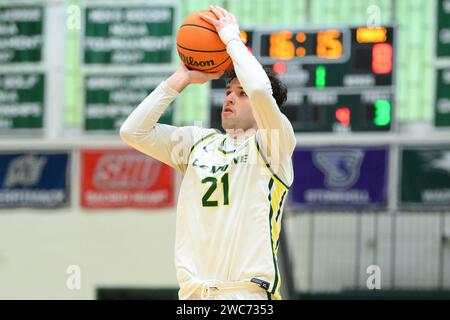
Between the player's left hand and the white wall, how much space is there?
8231mm

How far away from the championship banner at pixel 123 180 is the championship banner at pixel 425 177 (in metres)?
2.76

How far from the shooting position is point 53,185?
43.8 ft

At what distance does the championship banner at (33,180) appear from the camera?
1334 centimetres

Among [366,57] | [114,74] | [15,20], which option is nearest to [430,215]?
[366,57]

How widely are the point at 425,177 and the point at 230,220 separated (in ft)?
26.4


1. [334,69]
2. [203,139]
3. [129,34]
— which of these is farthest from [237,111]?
[129,34]

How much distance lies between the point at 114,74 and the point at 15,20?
1457 millimetres

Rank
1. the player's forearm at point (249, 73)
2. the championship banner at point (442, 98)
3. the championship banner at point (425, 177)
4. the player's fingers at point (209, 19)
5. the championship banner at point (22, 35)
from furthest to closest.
Answer: 1. the championship banner at point (22, 35)
2. the championship banner at point (425, 177)
3. the championship banner at point (442, 98)
4. the player's fingers at point (209, 19)
5. the player's forearm at point (249, 73)

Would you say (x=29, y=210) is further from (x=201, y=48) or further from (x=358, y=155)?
(x=201, y=48)

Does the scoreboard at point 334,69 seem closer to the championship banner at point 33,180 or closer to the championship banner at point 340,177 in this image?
the championship banner at point 340,177

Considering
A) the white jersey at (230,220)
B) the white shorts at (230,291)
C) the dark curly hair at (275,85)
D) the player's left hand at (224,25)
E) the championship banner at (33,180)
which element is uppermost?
the player's left hand at (224,25)

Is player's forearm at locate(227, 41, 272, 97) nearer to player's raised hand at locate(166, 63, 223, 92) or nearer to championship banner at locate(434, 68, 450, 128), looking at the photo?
player's raised hand at locate(166, 63, 223, 92)

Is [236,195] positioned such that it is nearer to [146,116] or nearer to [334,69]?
[146,116]

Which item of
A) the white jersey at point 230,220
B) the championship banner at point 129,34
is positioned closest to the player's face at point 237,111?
the white jersey at point 230,220
